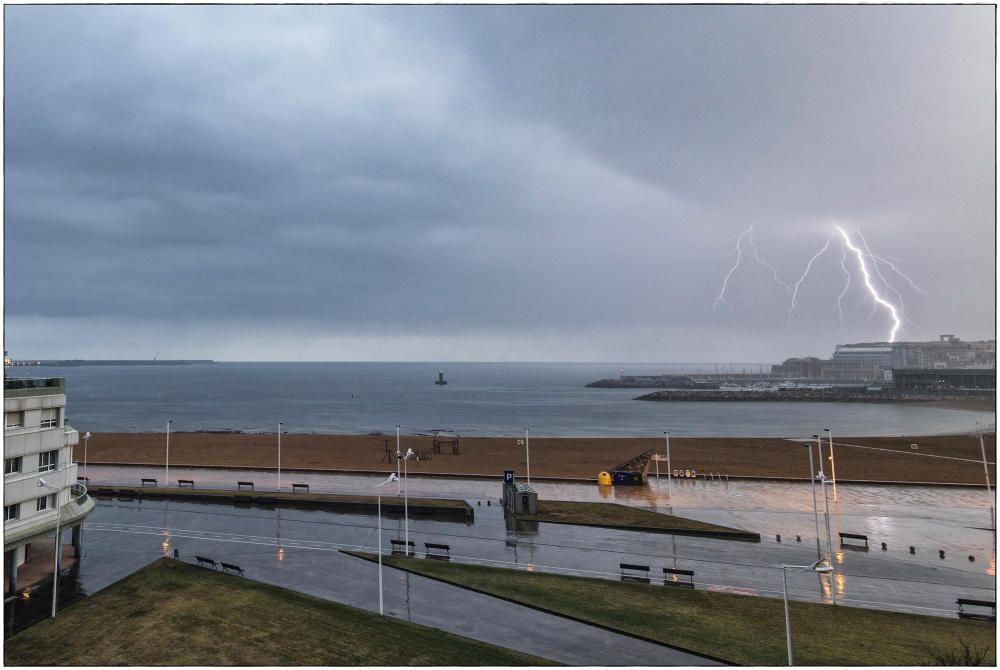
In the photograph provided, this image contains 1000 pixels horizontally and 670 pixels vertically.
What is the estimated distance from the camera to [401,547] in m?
30.2

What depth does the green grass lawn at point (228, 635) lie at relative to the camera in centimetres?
1805

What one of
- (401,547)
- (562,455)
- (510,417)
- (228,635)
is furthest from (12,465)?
(510,417)

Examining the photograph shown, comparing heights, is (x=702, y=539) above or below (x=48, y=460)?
below

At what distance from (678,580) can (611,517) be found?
1064cm

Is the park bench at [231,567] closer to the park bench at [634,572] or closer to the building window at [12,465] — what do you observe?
the building window at [12,465]

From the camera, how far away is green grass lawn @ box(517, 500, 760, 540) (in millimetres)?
33844

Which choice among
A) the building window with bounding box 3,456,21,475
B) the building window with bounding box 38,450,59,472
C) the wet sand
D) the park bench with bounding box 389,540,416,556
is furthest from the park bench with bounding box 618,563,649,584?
the building window with bounding box 3,456,21,475

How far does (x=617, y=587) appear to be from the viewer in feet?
81.3

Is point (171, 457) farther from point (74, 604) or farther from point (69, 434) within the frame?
point (74, 604)

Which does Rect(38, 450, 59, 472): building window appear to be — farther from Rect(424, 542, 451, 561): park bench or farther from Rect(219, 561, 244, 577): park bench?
Rect(424, 542, 451, 561): park bench

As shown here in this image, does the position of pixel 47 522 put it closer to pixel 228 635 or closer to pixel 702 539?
pixel 228 635

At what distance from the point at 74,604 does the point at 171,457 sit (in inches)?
1835

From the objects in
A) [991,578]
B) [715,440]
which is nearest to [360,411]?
[715,440]

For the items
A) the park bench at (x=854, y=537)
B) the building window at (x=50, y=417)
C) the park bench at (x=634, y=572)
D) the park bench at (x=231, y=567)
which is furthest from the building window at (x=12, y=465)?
the park bench at (x=854, y=537)
